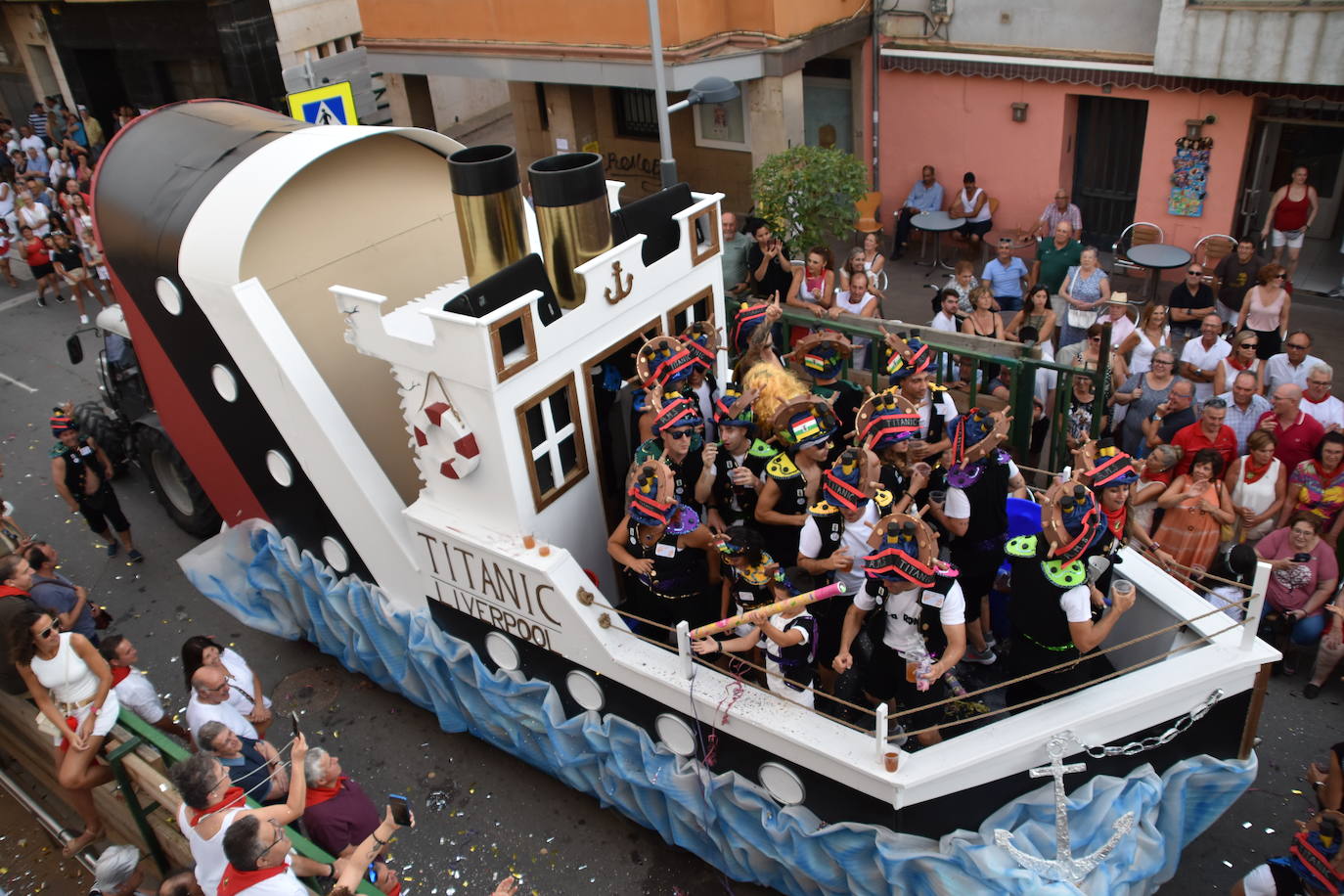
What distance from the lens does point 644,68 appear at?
13.3m

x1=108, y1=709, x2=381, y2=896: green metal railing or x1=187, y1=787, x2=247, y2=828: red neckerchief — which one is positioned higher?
x1=187, y1=787, x2=247, y2=828: red neckerchief

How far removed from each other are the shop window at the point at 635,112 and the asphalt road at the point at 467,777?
9338mm

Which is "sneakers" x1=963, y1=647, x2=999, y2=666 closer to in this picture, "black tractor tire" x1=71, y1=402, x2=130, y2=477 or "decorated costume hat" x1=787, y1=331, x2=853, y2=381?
"decorated costume hat" x1=787, y1=331, x2=853, y2=381

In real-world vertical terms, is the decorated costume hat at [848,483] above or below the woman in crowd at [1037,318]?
above

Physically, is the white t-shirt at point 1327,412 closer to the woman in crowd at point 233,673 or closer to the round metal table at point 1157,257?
the round metal table at point 1157,257

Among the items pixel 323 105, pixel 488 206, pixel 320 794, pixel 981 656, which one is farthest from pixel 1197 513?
pixel 323 105

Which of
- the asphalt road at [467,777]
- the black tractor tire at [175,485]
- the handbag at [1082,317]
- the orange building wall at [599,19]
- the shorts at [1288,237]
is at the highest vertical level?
the orange building wall at [599,19]

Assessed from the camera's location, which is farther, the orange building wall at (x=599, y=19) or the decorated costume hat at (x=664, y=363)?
the orange building wall at (x=599, y=19)

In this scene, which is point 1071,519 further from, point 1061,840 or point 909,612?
point 1061,840

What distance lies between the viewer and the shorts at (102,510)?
8.78 m

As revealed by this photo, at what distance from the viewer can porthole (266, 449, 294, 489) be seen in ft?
22.2

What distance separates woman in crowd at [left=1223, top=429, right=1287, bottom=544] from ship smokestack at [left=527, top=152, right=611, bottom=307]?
416cm

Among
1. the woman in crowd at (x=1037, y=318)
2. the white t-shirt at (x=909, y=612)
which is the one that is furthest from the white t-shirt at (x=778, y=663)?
the woman in crowd at (x=1037, y=318)

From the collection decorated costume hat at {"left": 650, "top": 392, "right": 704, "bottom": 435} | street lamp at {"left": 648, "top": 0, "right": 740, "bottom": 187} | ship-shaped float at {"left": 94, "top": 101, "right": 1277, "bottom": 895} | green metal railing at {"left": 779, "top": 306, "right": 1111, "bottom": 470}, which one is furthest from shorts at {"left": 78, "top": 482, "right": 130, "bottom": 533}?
green metal railing at {"left": 779, "top": 306, "right": 1111, "bottom": 470}
